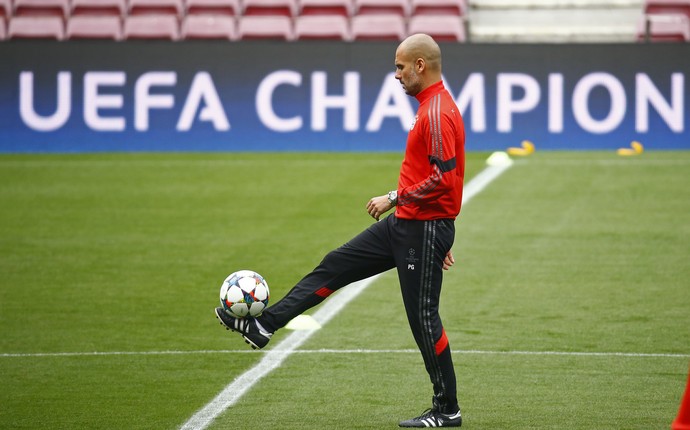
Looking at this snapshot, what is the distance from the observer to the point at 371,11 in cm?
2298

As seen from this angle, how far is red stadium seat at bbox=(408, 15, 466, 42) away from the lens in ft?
72.8

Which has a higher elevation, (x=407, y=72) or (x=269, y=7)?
(x=269, y=7)

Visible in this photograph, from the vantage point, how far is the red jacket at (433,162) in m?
6.12

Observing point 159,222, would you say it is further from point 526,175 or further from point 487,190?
point 526,175

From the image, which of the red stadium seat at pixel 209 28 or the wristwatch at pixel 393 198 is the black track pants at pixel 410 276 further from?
the red stadium seat at pixel 209 28

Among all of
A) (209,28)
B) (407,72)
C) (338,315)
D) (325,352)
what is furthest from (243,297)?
(209,28)

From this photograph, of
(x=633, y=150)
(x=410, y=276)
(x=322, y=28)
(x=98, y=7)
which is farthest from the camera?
(x=98, y=7)

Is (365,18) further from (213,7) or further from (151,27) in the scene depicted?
(151,27)

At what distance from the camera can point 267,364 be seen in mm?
8062

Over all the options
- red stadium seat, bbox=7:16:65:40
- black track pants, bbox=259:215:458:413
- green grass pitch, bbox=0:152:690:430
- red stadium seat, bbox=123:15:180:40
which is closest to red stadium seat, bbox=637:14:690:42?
green grass pitch, bbox=0:152:690:430

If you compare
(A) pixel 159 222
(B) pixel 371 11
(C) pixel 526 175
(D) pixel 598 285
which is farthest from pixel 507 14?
(D) pixel 598 285

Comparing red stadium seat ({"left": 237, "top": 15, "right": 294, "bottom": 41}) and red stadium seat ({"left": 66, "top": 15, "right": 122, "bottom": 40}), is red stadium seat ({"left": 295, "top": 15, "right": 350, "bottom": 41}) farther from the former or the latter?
red stadium seat ({"left": 66, "top": 15, "right": 122, "bottom": 40})

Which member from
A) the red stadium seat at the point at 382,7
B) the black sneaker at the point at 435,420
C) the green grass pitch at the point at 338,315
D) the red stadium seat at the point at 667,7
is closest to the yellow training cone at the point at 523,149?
the green grass pitch at the point at 338,315

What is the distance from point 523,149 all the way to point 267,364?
1279 cm
